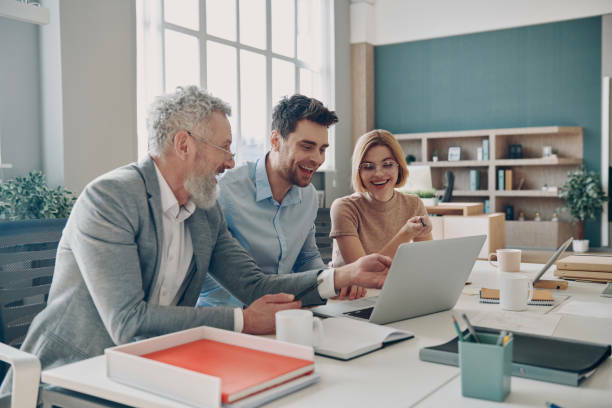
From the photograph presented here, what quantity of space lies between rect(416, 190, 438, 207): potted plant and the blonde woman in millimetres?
3005

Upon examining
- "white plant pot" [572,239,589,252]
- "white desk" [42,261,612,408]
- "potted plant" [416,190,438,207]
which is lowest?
"white plant pot" [572,239,589,252]

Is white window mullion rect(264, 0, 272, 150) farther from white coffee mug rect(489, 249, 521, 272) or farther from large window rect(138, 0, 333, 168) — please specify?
white coffee mug rect(489, 249, 521, 272)

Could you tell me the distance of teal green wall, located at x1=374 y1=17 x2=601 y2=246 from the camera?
7.25 meters

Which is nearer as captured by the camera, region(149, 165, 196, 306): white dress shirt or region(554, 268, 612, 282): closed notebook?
region(149, 165, 196, 306): white dress shirt

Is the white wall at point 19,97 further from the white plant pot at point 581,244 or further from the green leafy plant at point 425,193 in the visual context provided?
the white plant pot at point 581,244

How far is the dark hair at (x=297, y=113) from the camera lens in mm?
2027

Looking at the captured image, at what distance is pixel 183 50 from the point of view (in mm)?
5711

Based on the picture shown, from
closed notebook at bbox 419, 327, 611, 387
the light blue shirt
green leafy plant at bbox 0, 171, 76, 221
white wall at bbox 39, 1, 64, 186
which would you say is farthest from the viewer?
white wall at bbox 39, 1, 64, 186

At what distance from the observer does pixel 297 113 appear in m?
2.03

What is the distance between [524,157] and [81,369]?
24.5 ft

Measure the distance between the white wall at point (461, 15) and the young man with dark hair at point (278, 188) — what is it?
6.47 m

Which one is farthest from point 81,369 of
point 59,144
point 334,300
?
point 59,144

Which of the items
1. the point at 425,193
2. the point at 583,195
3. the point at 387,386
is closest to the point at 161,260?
the point at 387,386

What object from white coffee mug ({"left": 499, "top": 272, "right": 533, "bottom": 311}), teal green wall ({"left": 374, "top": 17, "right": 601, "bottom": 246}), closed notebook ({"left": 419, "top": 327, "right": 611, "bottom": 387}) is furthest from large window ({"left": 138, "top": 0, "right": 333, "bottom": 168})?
closed notebook ({"left": 419, "top": 327, "right": 611, "bottom": 387})
